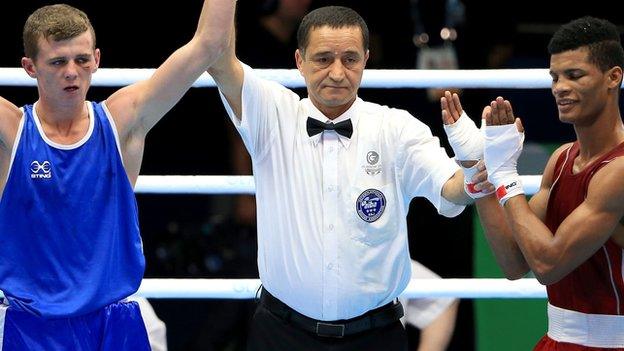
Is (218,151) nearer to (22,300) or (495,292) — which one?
(495,292)

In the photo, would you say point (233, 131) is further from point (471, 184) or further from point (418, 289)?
point (471, 184)

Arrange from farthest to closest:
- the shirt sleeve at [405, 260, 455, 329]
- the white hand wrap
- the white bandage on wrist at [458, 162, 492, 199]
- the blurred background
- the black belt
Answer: the blurred background < the shirt sleeve at [405, 260, 455, 329] < the black belt < the white bandage on wrist at [458, 162, 492, 199] < the white hand wrap

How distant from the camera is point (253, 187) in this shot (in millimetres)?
4324

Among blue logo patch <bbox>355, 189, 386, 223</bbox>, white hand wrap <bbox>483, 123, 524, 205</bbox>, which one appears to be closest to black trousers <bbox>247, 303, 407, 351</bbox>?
blue logo patch <bbox>355, 189, 386, 223</bbox>

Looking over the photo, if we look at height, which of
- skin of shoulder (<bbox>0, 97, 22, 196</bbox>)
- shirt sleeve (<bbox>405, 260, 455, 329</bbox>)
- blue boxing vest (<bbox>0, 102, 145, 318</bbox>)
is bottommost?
shirt sleeve (<bbox>405, 260, 455, 329</bbox>)

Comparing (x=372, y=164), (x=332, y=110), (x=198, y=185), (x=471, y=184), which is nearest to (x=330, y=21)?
(x=332, y=110)

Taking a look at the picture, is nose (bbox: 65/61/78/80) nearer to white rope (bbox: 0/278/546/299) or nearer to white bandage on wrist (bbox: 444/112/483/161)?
white rope (bbox: 0/278/546/299)

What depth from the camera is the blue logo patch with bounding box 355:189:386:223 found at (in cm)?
381

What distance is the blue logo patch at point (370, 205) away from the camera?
3.81 meters

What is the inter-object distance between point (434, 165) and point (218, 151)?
2607mm

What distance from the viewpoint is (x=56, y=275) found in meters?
3.58

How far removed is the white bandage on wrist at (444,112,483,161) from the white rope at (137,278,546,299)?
0.81m

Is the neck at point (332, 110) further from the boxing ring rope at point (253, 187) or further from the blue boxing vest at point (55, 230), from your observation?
the blue boxing vest at point (55, 230)

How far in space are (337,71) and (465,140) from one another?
0.47 metres
